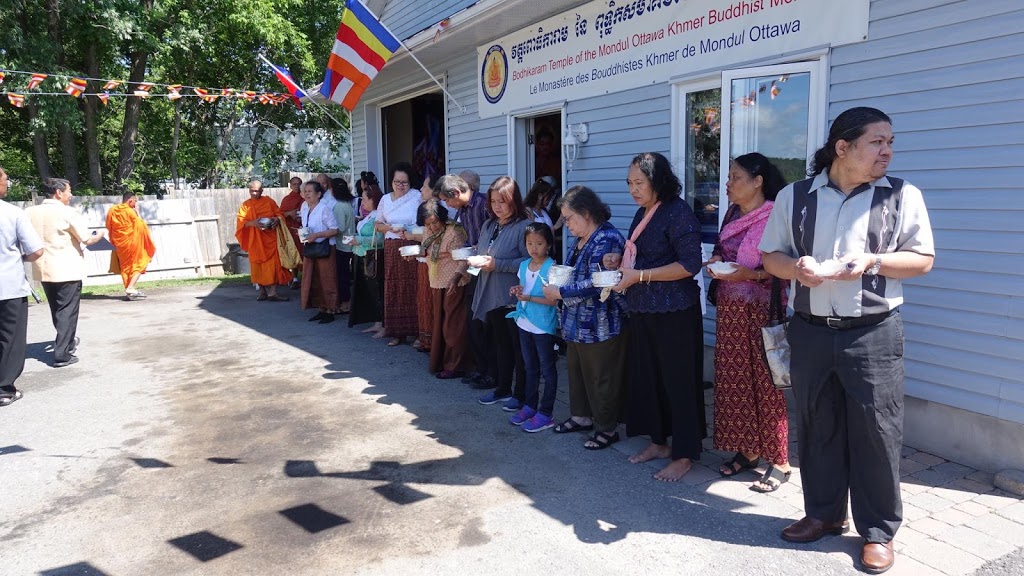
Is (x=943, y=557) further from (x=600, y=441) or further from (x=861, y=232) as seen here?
(x=600, y=441)

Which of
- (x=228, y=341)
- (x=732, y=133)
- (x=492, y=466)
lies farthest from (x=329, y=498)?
(x=228, y=341)

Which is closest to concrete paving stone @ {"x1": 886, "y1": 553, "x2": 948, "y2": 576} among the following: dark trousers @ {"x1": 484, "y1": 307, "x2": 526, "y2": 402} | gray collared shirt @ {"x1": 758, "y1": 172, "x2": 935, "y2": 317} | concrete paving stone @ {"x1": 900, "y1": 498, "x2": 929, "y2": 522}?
concrete paving stone @ {"x1": 900, "y1": 498, "x2": 929, "y2": 522}

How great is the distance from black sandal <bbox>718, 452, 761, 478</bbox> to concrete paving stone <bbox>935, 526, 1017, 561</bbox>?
0.95 m

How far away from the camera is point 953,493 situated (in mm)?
3615

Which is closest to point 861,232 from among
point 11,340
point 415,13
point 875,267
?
point 875,267

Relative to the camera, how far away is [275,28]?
16.9m

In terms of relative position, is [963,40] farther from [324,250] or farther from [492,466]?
[324,250]

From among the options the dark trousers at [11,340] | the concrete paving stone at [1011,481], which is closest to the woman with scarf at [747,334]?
the concrete paving stone at [1011,481]

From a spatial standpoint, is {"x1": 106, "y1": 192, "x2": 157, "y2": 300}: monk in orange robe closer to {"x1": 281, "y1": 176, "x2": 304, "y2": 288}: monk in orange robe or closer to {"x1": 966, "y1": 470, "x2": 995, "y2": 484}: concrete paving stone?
{"x1": 281, "y1": 176, "x2": 304, "y2": 288}: monk in orange robe

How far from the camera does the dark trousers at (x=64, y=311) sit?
677 centimetres

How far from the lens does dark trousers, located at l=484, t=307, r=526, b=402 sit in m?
5.07

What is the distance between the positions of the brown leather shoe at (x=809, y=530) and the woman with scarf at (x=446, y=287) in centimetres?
322

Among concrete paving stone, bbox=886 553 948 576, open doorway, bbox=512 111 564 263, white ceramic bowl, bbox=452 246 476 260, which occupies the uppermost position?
Answer: open doorway, bbox=512 111 564 263

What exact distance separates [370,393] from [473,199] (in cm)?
182
